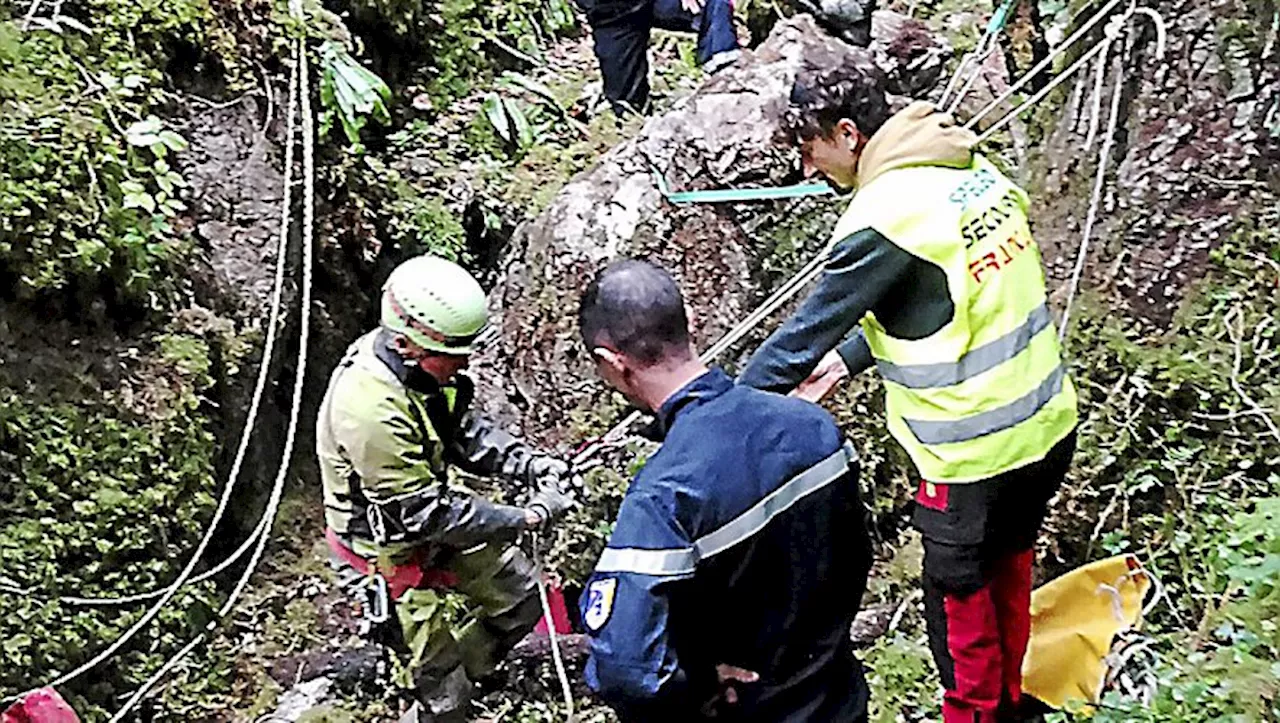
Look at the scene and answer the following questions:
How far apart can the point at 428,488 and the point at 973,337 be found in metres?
2.00

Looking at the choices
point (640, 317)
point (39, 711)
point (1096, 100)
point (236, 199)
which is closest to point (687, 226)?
point (1096, 100)

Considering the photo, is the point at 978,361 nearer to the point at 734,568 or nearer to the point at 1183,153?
the point at 734,568

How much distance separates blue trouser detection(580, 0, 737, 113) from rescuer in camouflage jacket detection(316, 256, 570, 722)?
11.0 feet

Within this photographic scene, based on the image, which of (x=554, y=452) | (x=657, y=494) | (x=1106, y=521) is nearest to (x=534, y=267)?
(x=554, y=452)

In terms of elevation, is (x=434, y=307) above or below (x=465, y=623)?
above

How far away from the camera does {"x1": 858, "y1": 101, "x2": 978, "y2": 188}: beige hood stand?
3154mm

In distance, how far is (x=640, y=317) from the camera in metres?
2.58

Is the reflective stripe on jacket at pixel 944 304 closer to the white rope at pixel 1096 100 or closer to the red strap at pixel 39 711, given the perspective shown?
the white rope at pixel 1096 100

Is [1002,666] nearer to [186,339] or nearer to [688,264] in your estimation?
[688,264]

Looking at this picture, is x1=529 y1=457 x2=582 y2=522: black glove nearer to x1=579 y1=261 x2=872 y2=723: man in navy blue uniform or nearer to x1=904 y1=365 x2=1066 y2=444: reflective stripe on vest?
x1=904 y1=365 x2=1066 y2=444: reflective stripe on vest

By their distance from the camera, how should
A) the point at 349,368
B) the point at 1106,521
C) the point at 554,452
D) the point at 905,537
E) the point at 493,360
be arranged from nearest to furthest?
1. the point at 349,368
2. the point at 1106,521
3. the point at 905,537
4. the point at 554,452
5. the point at 493,360

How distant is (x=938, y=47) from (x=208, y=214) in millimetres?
3555

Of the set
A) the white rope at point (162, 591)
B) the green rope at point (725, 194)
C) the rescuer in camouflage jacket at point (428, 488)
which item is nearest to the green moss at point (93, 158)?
the white rope at point (162, 591)

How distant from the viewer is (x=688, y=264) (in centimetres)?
554
